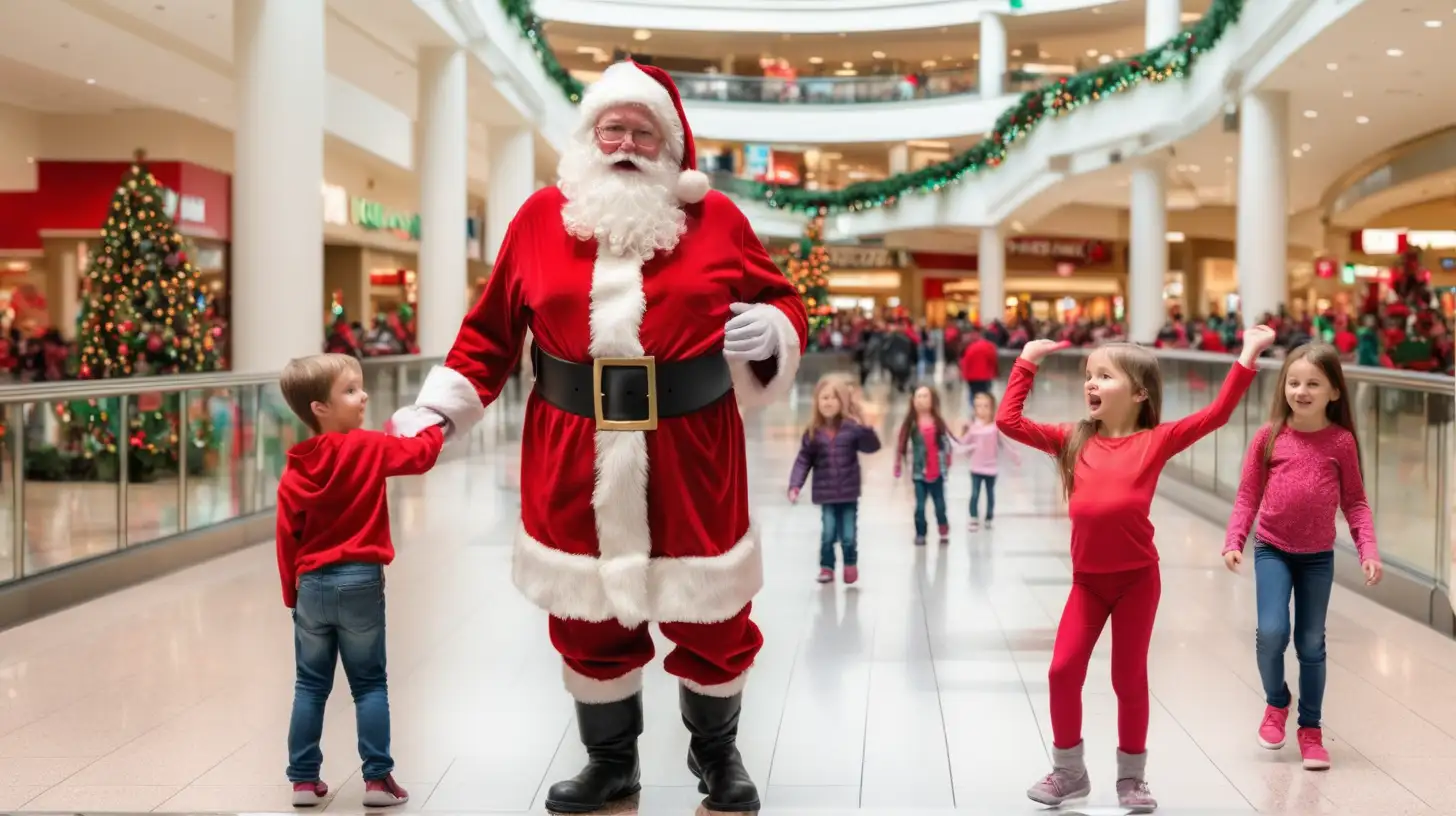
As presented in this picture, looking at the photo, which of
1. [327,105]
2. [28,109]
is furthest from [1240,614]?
[28,109]

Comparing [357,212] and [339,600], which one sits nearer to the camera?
[339,600]

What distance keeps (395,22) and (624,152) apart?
1486 centimetres

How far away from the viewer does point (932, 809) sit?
399 cm

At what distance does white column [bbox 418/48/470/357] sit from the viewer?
64.4 ft

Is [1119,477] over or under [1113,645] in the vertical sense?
over

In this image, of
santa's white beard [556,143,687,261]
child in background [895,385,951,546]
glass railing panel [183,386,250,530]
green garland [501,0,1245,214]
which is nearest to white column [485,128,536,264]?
green garland [501,0,1245,214]

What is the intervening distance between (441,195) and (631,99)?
54.7ft

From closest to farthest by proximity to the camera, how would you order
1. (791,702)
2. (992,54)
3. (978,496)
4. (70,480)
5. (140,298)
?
(791,702), (70,480), (978,496), (140,298), (992,54)

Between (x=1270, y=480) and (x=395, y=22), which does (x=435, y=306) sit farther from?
(x=1270, y=480)

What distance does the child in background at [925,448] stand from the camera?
986 cm

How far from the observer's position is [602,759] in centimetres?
413

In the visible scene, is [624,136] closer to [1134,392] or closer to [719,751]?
[1134,392]

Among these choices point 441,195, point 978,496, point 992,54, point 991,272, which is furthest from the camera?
point 992,54

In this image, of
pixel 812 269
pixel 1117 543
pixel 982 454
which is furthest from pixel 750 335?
pixel 812 269
